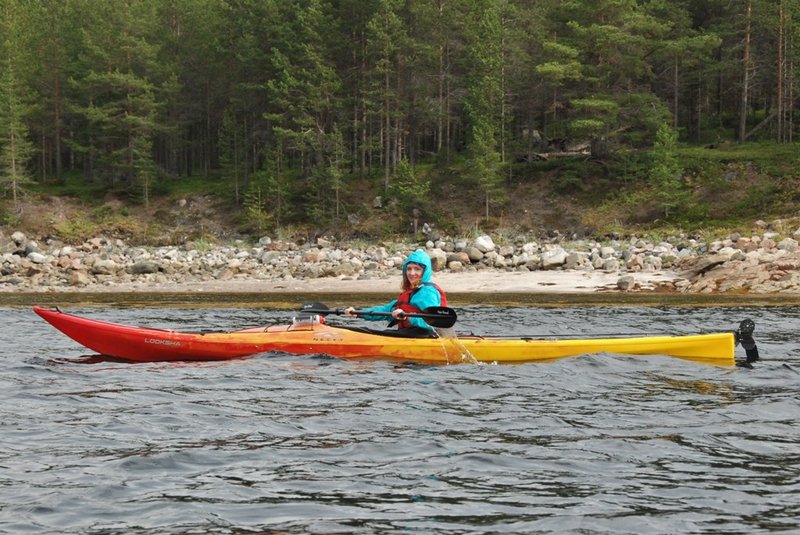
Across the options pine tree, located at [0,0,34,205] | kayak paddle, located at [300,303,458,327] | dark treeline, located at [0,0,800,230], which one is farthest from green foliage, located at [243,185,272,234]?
kayak paddle, located at [300,303,458,327]

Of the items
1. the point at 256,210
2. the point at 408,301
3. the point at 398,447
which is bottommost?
the point at 398,447

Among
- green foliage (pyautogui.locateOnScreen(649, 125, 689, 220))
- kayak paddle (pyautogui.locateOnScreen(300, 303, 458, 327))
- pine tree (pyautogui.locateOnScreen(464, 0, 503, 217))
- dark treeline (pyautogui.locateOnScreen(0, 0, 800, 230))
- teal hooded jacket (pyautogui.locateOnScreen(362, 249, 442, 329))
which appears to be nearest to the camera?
kayak paddle (pyautogui.locateOnScreen(300, 303, 458, 327))

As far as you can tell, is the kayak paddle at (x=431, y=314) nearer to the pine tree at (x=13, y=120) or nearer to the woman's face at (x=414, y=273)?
the woman's face at (x=414, y=273)

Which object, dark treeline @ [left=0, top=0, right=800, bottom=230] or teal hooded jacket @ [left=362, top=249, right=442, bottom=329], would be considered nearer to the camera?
teal hooded jacket @ [left=362, top=249, right=442, bottom=329]

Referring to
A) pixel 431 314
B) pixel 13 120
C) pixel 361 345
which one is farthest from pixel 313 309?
pixel 13 120

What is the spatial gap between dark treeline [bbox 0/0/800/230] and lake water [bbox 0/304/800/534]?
31989 mm

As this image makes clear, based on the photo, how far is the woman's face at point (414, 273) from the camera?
36.2 feet

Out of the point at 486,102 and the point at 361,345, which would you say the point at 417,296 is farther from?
the point at 486,102

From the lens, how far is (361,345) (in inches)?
427

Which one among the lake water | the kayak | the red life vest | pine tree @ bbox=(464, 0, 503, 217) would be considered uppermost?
pine tree @ bbox=(464, 0, 503, 217)

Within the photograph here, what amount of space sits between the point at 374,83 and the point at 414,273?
33.8 m

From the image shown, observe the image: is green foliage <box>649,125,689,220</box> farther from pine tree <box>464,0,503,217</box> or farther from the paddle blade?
the paddle blade

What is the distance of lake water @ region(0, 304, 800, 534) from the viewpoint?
4930 mm

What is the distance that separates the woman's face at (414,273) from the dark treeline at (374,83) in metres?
30.1
